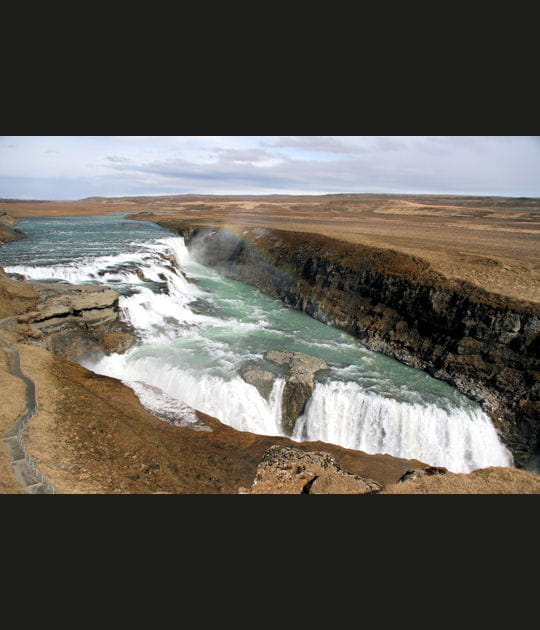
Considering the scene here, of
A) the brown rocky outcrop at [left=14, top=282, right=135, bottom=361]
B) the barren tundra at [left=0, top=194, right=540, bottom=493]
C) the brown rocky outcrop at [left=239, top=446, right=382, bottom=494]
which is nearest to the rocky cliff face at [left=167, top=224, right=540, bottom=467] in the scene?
the barren tundra at [left=0, top=194, right=540, bottom=493]

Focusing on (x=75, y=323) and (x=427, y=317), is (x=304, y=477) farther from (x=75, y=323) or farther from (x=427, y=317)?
(x=427, y=317)

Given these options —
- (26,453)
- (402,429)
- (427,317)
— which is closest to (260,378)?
(402,429)

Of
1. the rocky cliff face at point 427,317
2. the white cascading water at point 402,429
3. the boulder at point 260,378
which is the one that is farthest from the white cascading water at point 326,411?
the rocky cliff face at point 427,317

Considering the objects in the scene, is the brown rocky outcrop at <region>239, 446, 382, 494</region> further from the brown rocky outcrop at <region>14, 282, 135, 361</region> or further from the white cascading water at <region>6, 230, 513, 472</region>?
the brown rocky outcrop at <region>14, 282, 135, 361</region>

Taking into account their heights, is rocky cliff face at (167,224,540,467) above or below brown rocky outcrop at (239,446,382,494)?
above

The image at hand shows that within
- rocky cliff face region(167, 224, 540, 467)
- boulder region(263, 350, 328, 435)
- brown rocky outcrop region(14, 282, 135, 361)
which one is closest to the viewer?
boulder region(263, 350, 328, 435)

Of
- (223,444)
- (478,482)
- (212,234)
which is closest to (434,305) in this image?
(478,482)
